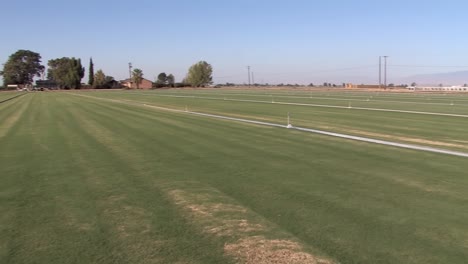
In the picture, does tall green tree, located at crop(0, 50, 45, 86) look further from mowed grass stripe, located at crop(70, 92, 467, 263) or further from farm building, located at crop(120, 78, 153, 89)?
mowed grass stripe, located at crop(70, 92, 467, 263)

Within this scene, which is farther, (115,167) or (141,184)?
(115,167)

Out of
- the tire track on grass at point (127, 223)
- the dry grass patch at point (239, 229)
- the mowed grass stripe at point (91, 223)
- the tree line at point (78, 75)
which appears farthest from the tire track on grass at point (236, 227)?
the tree line at point (78, 75)

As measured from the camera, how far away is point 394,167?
8.19 metres

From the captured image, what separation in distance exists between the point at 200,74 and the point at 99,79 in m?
38.7

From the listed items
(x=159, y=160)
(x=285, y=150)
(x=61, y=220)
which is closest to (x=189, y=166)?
(x=159, y=160)

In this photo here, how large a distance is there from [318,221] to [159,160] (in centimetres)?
495

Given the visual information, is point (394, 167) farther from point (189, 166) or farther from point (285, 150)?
point (189, 166)

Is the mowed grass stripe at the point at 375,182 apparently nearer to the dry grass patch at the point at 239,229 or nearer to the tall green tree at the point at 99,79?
the dry grass patch at the point at 239,229

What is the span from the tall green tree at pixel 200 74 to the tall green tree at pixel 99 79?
33.2 m

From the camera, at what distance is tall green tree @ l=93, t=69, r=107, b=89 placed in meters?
150

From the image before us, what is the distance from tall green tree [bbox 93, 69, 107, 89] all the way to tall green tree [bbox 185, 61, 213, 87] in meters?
33.2

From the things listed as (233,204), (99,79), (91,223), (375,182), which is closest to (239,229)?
(233,204)

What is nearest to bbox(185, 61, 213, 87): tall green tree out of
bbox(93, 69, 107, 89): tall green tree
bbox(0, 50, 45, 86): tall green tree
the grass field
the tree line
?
the tree line

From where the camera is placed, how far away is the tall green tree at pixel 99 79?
150m
